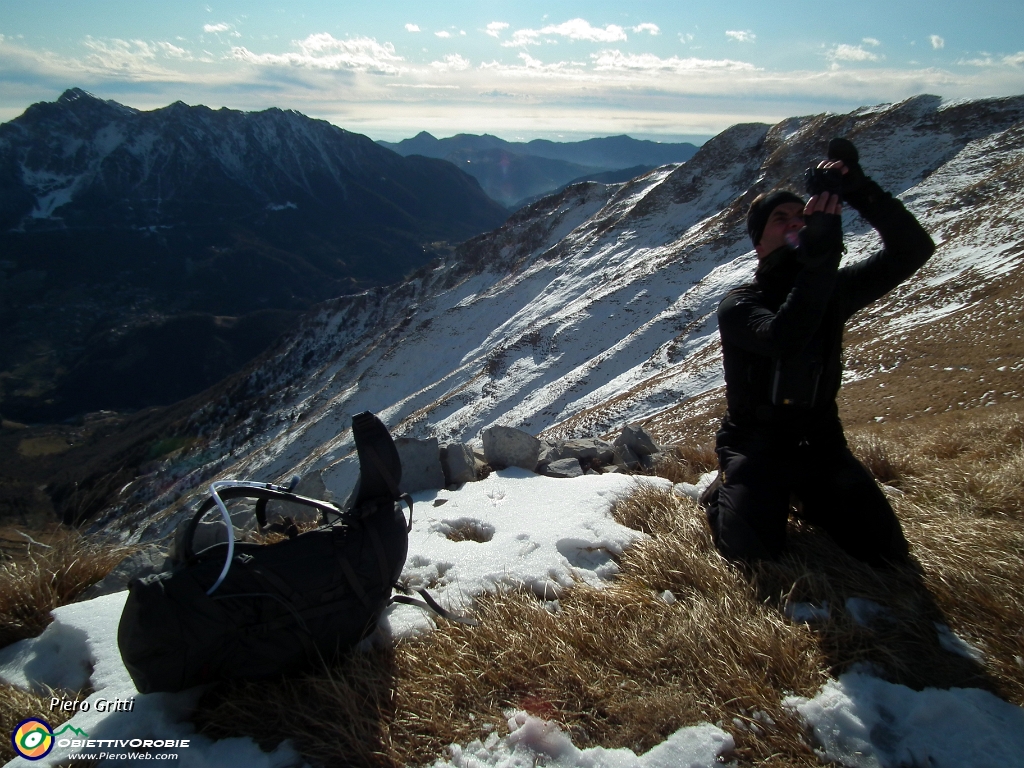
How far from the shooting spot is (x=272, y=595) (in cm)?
288

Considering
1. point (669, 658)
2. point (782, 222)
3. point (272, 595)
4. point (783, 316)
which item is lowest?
point (669, 658)

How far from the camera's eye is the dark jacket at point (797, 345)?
3613 millimetres

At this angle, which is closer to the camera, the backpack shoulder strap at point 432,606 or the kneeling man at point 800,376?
the backpack shoulder strap at point 432,606

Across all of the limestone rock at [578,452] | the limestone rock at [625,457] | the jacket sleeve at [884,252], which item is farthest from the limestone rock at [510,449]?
A: the jacket sleeve at [884,252]

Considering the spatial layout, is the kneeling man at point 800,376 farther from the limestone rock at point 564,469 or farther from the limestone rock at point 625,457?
the limestone rock at point 625,457

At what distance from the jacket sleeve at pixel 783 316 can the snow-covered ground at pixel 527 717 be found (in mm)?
1558

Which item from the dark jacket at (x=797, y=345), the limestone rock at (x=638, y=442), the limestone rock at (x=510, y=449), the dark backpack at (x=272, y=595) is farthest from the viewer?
the limestone rock at (x=638, y=442)

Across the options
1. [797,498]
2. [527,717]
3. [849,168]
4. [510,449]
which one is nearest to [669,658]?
[527,717]

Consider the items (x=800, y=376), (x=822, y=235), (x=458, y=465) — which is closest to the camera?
(x=822, y=235)

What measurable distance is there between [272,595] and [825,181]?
4077 millimetres

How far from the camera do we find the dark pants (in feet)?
11.1

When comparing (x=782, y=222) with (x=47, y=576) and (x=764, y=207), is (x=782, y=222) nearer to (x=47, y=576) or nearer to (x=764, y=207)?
(x=764, y=207)

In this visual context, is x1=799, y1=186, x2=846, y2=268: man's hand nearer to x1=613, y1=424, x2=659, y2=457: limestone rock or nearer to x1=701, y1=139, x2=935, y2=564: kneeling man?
x1=701, y1=139, x2=935, y2=564: kneeling man

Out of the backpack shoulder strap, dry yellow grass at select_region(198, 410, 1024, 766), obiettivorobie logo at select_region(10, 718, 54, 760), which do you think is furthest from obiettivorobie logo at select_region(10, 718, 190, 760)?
the backpack shoulder strap
